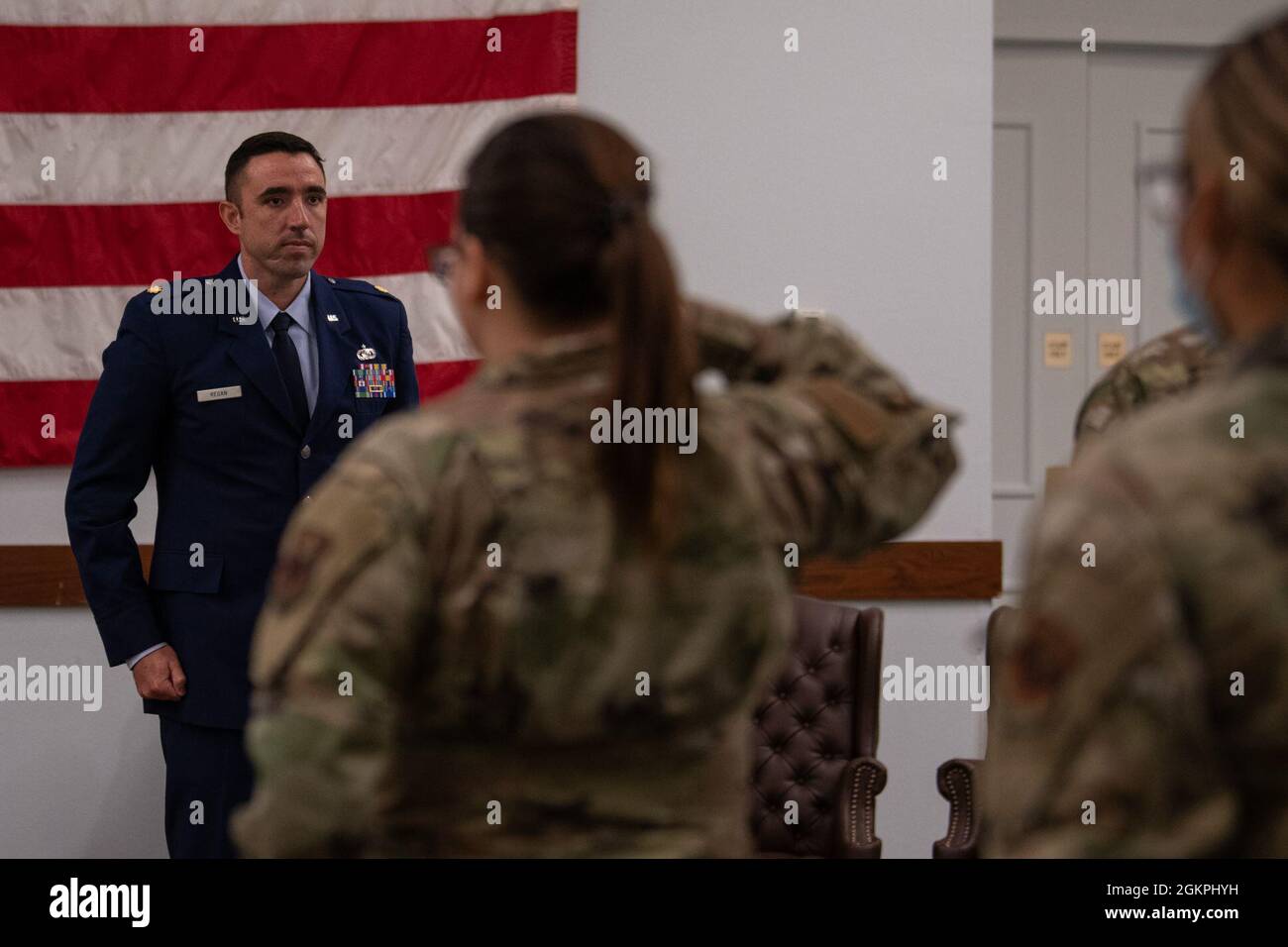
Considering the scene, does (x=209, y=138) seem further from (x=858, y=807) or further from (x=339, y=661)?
(x=339, y=661)

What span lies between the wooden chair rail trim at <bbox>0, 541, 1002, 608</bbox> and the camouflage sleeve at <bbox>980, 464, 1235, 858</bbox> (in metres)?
2.68

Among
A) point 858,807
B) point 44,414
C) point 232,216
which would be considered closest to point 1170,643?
point 858,807

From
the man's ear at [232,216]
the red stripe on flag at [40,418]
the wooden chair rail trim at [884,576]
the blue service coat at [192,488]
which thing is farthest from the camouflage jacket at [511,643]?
the red stripe on flag at [40,418]

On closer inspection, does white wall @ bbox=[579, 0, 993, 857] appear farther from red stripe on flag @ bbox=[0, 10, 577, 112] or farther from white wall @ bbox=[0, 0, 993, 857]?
red stripe on flag @ bbox=[0, 10, 577, 112]

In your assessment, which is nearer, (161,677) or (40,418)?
(161,677)

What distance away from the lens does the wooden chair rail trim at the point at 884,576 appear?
3531mm

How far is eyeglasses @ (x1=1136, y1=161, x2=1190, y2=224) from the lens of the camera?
914 mm

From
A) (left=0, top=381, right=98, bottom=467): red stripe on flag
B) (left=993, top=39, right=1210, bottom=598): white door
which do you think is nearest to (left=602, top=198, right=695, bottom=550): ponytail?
(left=0, top=381, right=98, bottom=467): red stripe on flag

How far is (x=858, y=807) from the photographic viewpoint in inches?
112

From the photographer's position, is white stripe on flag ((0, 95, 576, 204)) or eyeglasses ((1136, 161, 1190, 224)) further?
white stripe on flag ((0, 95, 576, 204))

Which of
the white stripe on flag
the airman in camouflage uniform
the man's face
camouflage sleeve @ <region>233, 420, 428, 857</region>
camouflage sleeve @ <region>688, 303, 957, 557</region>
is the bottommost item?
camouflage sleeve @ <region>233, 420, 428, 857</region>

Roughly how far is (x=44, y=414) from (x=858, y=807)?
7.58 ft
